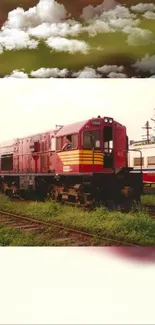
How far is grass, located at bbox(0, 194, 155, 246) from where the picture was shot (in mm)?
2215

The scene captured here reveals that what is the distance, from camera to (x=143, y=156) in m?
2.44

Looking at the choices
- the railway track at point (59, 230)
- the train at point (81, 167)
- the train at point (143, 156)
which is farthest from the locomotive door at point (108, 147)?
the railway track at point (59, 230)

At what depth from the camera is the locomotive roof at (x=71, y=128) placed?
8.17 ft

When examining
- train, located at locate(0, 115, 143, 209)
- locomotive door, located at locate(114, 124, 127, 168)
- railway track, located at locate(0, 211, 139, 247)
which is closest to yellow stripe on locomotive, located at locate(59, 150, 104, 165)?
train, located at locate(0, 115, 143, 209)

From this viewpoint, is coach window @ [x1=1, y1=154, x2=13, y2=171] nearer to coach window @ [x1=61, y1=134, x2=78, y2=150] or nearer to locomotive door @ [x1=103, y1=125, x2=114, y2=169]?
coach window @ [x1=61, y1=134, x2=78, y2=150]

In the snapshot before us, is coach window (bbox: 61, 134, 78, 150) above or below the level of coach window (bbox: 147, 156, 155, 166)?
above

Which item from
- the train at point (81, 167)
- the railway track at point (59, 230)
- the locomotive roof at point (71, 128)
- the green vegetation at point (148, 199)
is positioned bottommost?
the railway track at point (59, 230)

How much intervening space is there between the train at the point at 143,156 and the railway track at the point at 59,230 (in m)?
0.49

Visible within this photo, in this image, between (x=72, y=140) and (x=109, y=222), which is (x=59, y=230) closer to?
(x=109, y=222)

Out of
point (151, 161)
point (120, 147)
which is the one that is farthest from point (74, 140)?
point (151, 161)

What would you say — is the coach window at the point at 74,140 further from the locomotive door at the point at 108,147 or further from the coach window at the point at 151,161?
the coach window at the point at 151,161

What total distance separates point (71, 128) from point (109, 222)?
0.74 meters

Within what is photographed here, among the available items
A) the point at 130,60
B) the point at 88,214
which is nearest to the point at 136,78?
the point at 130,60

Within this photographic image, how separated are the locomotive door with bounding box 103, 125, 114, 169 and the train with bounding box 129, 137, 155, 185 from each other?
14cm
